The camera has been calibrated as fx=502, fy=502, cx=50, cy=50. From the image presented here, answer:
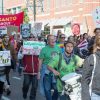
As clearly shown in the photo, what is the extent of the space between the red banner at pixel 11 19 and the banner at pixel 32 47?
16.4m

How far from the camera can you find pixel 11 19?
102 ft

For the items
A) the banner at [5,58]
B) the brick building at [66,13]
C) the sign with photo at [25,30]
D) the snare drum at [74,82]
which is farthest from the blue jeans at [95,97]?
the brick building at [66,13]

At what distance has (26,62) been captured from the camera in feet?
41.5

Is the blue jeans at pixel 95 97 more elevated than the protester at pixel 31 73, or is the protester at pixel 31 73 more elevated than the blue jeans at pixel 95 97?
the blue jeans at pixel 95 97

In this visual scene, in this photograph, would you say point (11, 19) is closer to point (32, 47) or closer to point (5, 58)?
point (32, 47)

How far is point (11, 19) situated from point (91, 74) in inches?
1005

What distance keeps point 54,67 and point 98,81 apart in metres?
3.09

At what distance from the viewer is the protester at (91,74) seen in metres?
5.82

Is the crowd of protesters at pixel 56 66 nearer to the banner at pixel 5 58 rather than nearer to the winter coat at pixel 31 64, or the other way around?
the winter coat at pixel 31 64

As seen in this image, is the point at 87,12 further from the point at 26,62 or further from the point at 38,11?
the point at 26,62

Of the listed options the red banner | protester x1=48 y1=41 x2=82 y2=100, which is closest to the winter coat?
protester x1=48 y1=41 x2=82 y2=100

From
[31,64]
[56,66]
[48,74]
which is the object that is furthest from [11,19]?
[56,66]

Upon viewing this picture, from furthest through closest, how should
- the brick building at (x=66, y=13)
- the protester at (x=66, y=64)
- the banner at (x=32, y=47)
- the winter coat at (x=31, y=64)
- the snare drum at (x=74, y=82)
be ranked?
the brick building at (x=66, y=13)
the banner at (x=32, y=47)
the winter coat at (x=31, y=64)
the protester at (x=66, y=64)
the snare drum at (x=74, y=82)

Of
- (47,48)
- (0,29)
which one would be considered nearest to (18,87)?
(47,48)
